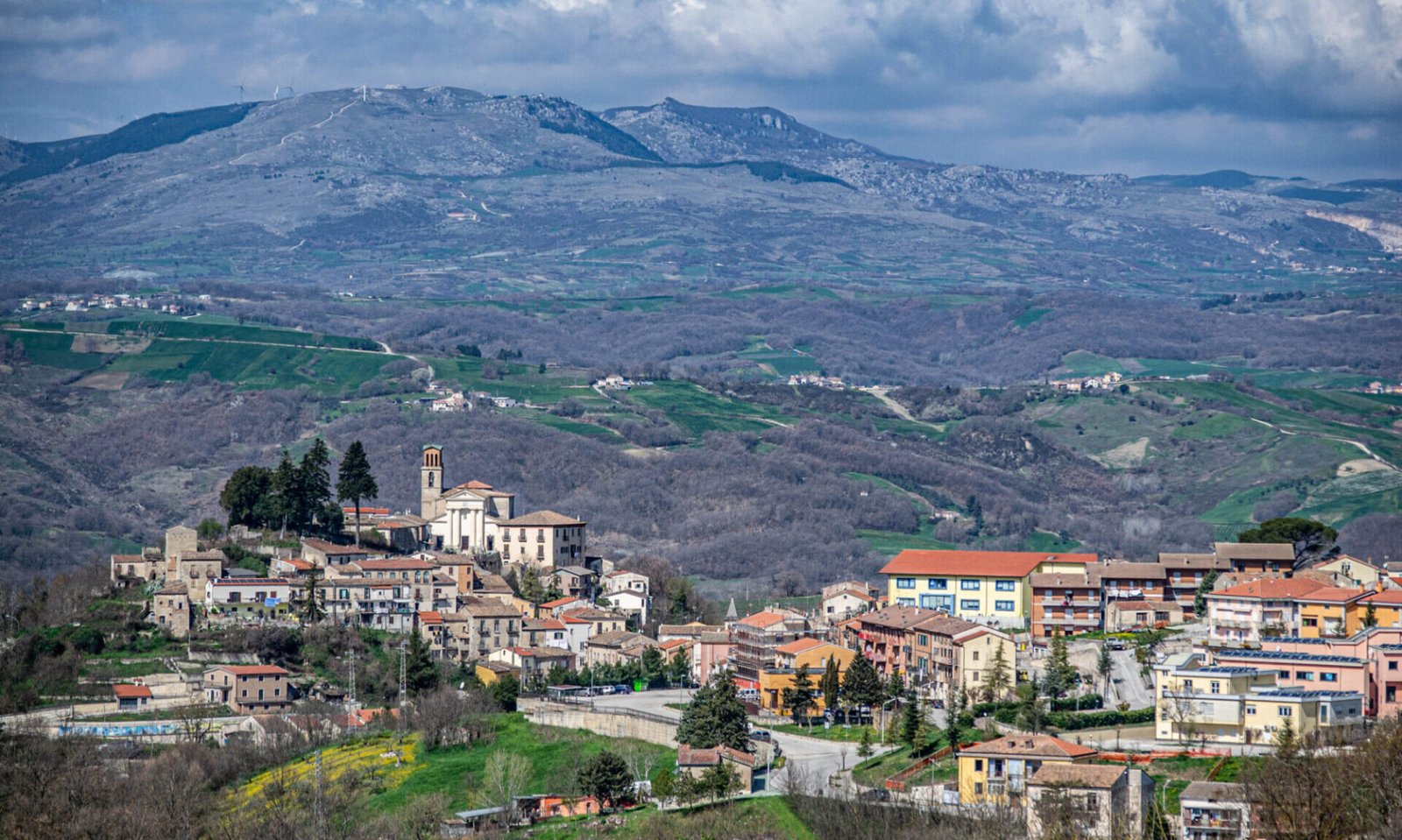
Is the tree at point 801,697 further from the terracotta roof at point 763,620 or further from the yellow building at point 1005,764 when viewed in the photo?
the yellow building at point 1005,764

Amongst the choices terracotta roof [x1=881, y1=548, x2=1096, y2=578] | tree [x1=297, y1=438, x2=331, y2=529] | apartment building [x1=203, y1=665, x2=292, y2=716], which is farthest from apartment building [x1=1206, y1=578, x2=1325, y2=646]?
tree [x1=297, y1=438, x2=331, y2=529]

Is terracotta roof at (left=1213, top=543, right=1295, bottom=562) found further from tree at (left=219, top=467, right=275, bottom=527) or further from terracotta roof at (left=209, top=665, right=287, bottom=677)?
tree at (left=219, top=467, right=275, bottom=527)

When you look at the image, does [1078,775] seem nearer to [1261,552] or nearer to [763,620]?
→ [1261,552]

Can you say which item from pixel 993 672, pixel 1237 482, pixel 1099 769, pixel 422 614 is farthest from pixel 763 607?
pixel 1237 482

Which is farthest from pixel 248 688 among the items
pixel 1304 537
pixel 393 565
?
pixel 1304 537

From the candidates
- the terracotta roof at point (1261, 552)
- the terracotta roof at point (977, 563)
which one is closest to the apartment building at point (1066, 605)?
the terracotta roof at point (977, 563)
